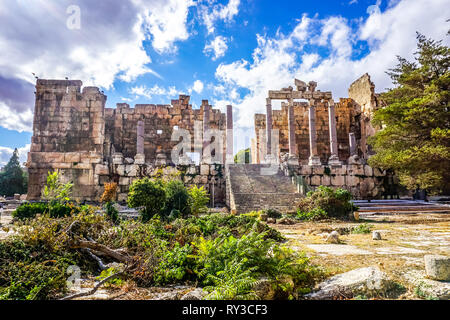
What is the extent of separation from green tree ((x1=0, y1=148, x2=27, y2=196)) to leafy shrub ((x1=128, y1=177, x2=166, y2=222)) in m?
26.7

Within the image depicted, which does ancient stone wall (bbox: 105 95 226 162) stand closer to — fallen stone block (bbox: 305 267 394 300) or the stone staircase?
the stone staircase

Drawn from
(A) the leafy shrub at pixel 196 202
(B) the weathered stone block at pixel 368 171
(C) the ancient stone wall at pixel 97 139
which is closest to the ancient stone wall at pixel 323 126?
(C) the ancient stone wall at pixel 97 139

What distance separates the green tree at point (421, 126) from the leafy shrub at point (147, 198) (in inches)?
396

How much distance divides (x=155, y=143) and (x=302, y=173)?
12.9 metres

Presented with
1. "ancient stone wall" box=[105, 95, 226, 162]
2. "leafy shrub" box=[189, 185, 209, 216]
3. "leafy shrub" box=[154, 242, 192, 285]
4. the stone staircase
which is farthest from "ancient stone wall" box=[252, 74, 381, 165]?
"leafy shrub" box=[154, 242, 192, 285]

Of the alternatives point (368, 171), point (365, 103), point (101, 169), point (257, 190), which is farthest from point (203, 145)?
point (365, 103)

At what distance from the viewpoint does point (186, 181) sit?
1505cm

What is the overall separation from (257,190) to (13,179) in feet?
89.9

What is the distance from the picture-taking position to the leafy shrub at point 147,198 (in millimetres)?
8352

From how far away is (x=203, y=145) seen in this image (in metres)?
19.8

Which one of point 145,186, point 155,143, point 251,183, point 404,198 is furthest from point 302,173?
point 155,143

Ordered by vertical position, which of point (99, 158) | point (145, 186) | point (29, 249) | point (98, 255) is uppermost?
point (99, 158)

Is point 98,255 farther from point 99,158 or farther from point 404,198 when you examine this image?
point 404,198

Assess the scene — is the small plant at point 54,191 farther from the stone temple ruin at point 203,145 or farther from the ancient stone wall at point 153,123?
the ancient stone wall at point 153,123
